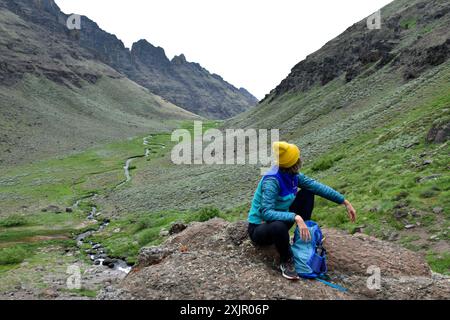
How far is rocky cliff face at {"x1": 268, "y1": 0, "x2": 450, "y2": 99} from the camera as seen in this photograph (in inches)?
2384

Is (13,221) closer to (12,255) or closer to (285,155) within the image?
(12,255)

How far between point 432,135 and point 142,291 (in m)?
24.0

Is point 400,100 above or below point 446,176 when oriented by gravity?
above

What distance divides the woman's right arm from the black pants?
18 cm

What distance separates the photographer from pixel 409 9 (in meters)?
90.8

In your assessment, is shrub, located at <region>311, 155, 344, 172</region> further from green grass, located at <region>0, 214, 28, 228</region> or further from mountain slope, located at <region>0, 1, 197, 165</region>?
mountain slope, located at <region>0, 1, 197, 165</region>

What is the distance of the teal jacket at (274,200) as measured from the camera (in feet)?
28.9

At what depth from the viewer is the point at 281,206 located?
9.38 m

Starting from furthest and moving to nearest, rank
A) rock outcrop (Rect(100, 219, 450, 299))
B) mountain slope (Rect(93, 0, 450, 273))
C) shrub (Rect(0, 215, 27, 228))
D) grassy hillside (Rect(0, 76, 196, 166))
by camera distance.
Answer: grassy hillside (Rect(0, 76, 196, 166)) < shrub (Rect(0, 215, 27, 228)) < mountain slope (Rect(93, 0, 450, 273)) < rock outcrop (Rect(100, 219, 450, 299))

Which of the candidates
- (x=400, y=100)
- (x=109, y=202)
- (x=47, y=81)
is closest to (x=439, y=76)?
(x=400, y=100)

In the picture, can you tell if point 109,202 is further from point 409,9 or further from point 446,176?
point 409,9

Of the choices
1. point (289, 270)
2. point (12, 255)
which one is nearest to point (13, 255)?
point (12, 255)

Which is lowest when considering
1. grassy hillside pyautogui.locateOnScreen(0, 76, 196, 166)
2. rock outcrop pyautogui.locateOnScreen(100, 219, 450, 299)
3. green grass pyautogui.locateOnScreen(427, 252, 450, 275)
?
green grass pyautogui.locateOnScreen(427, 252, 450, 275)

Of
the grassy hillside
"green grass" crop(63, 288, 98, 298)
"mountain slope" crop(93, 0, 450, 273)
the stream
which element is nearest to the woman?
"mountain slope" crop(93, 0, 450, 273)
